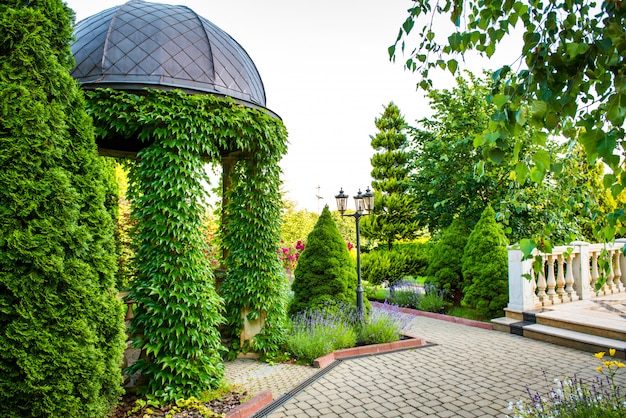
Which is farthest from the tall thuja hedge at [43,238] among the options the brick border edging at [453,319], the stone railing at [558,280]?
the stone railing at [558,280]

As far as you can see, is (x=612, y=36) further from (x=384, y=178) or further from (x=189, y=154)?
(x=384, y=178)

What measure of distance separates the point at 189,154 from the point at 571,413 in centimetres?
449

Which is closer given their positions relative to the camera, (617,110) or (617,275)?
(617,110)

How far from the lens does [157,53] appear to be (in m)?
4.96

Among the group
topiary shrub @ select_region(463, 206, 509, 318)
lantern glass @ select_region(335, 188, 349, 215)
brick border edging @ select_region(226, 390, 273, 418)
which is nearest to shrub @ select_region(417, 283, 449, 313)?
topiary shrub @ select_region(463, 206, 509, 318)

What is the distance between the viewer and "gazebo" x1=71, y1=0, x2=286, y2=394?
4.52 meters

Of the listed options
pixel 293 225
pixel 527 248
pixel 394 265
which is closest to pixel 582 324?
pixel 527 248

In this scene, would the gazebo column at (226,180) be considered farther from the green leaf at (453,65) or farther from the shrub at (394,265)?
the shrub at (394,265)

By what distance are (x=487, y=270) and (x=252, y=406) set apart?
6.05 meters

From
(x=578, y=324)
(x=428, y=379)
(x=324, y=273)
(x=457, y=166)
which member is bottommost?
(x=428, y=379)

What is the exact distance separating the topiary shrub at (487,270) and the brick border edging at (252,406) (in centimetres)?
568

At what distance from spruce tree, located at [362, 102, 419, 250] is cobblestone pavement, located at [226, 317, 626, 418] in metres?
11.0

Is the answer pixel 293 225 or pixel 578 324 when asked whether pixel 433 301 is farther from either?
pixel 293 225

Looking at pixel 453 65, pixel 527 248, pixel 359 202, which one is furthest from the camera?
pixel 359 202
